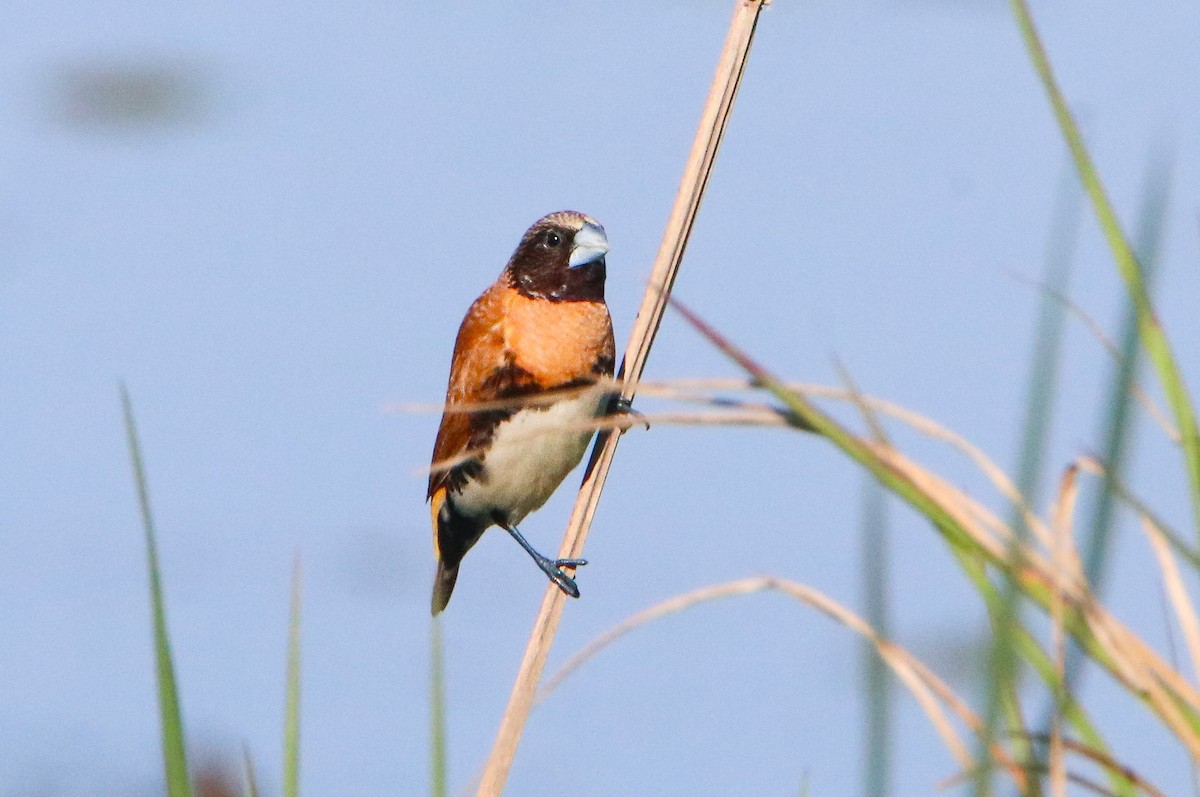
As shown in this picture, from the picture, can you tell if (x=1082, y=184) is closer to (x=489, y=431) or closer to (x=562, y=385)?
(x=562, y=385)

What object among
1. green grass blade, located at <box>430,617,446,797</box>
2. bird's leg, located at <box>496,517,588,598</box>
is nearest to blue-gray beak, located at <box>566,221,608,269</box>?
bird's leg, located at <box>496,517,588,598</box>

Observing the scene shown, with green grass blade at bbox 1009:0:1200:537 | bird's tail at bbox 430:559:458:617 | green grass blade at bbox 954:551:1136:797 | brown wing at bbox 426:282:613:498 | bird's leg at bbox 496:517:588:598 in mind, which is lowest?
bird's tail at bbox 430:559:458:617

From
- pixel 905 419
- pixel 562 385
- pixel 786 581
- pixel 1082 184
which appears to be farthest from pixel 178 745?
pixel 562 385

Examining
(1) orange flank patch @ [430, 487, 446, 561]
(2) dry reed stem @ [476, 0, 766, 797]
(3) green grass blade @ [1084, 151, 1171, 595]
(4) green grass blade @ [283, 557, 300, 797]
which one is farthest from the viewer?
(1) orange flank patch @ [430, 487, 446, 561]

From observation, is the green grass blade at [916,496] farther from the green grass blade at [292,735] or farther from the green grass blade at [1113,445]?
the green grass blade at [292,735]

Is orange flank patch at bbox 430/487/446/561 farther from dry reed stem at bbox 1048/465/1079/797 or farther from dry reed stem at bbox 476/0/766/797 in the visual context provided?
dry reed stem at bbox 1048/465/1079/797

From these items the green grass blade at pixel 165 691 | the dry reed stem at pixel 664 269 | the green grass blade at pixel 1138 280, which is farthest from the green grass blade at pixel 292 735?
the green grass blade at pixel 1138 280

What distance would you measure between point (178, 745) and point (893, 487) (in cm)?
62

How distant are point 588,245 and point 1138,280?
1887 mm

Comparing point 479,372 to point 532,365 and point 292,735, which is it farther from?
point 292,735

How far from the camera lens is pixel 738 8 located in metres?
1.98

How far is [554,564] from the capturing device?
2479 millimetres

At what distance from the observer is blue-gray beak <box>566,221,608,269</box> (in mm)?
2979

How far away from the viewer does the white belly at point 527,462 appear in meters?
2.87
